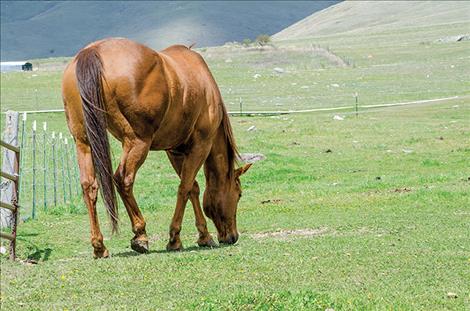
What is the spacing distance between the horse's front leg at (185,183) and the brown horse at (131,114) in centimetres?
1

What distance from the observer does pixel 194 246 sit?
558 inches

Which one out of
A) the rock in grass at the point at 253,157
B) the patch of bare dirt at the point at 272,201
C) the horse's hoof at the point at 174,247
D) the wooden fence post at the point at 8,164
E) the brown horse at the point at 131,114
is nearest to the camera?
the brown horse at the point at 131,114

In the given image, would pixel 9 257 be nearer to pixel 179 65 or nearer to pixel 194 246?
pixel 194 246

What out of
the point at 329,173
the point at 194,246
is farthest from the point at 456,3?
the point at 194,246

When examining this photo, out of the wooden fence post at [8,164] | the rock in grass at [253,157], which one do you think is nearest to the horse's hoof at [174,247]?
the wooden fence post at [8,164]

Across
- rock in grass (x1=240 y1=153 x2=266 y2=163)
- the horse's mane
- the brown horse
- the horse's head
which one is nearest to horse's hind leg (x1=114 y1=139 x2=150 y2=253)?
the brown horse

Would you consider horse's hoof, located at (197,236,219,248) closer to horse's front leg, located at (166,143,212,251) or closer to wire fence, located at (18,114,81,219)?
horse's front leg, located at (166,143,212,251)

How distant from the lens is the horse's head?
14.2 meters

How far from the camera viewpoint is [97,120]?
1148 cm

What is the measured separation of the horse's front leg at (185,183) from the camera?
1302 cm

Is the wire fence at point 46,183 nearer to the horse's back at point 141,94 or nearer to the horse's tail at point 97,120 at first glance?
the horse's back at point 141,94

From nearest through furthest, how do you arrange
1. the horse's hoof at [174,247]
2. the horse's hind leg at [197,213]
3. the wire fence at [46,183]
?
1. the horse's hoof at [174,247]
2. the horse's hind leg at [197,213]
3. the wire fence at [46,183]

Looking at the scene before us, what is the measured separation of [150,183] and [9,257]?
39.5ft

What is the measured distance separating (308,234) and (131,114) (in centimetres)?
445
